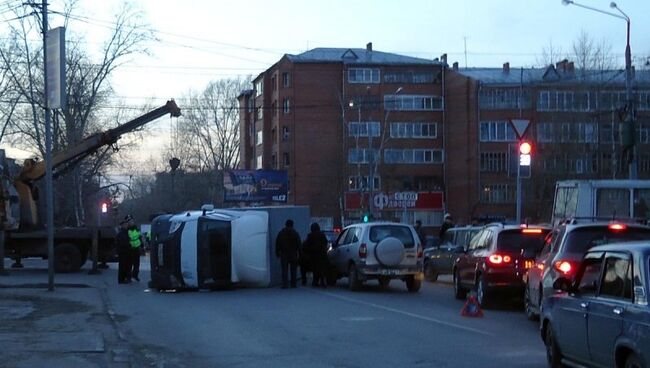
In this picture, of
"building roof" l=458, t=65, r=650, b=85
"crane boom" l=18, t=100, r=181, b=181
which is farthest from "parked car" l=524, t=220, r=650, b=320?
"building roof" l=458, t=65, r=650, b=85

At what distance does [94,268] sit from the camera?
33625 mm

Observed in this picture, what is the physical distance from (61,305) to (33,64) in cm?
3384

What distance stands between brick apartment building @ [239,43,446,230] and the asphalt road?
194 feet

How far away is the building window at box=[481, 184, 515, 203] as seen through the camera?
8244 cm

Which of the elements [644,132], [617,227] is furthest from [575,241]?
[644,132]

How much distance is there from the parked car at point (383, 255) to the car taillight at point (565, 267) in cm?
898

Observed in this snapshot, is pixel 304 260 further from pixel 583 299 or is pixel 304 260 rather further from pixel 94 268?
pixel 583 299

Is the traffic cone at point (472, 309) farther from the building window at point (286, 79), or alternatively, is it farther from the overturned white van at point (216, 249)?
the building window at point (286, 79)

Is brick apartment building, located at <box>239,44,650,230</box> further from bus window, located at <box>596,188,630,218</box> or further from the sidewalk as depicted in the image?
the sidewalk

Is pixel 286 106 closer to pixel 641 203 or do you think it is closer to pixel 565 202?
pixel 565 202

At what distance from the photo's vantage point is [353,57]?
86.8 m

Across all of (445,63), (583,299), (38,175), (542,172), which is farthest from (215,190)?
(583,299)

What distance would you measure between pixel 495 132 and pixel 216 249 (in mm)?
60012

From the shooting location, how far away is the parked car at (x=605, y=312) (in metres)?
8.37
